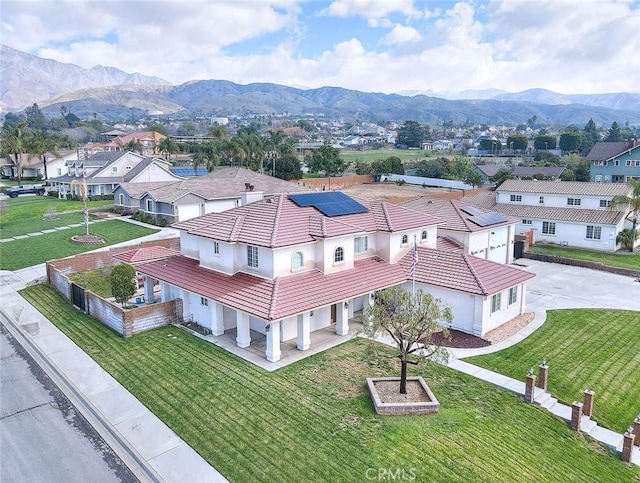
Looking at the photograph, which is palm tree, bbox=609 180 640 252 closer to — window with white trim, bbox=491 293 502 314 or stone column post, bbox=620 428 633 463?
window with white trim, bbox=491 293 502 314

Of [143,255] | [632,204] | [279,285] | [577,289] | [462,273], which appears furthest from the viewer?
[632,204]

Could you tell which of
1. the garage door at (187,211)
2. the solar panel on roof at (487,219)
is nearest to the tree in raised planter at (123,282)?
the garage door at (187,211)

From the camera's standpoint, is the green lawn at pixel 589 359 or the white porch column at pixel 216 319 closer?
the green lawn at pixel 589 359

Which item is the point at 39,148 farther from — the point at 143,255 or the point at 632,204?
the point at 632,204

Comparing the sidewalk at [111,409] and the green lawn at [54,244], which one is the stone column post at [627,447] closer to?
the sidewalk at [111,409]

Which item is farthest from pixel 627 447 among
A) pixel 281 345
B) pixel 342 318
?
pixel 281 345

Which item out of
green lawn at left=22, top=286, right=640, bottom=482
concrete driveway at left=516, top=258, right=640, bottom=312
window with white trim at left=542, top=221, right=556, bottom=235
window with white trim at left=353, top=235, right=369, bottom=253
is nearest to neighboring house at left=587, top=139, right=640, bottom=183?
window with white trim at left=542, top=221, right=556, bottom=235
